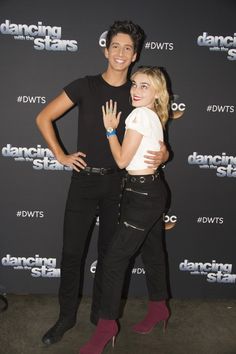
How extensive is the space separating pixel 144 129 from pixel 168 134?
3.18 ft

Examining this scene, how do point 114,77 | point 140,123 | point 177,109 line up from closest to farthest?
point 140,123 < point 114,77 < point 177,109

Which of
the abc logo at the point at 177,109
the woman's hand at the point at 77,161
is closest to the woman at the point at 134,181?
the woman's hand at the point at 77,161

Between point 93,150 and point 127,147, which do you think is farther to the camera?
point 93,150

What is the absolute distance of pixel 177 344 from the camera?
3.11 meters

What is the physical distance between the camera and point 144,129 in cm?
258

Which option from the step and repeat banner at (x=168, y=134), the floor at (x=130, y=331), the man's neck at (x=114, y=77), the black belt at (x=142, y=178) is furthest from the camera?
the step and repeat banner at (x=168, y=134)

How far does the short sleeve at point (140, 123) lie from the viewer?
2572 mm

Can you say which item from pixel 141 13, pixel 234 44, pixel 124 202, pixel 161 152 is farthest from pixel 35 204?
pixel 234 44

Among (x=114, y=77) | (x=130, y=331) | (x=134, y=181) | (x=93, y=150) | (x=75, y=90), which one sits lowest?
A: (x=130, y=331)

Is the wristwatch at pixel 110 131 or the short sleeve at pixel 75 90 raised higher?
the short sleeve at pixel 75 90

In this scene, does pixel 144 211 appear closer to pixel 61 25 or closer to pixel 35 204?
pixel 35 204

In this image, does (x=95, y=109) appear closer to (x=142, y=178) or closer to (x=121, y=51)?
(x=121, y=51)

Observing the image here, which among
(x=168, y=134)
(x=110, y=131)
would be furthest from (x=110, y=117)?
(x=168, y=134)

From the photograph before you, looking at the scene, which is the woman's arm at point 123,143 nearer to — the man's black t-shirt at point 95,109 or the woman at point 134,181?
the woman at point 134,181
